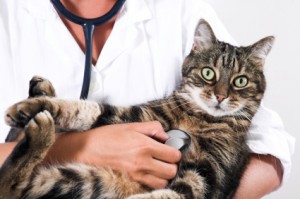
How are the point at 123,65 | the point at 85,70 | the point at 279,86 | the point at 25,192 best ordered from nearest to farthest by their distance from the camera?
the point at 25,192 → the point at 85,70 → the point at 123,65 → the point at 279,86

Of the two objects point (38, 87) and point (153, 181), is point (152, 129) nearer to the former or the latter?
point (153, 181)

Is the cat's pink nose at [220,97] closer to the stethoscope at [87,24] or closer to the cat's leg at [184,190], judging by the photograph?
the cat's leg at [184,190]

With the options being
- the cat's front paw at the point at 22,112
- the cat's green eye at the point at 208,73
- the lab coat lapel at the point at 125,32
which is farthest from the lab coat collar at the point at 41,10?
the cat's green eye at the point at 208,73

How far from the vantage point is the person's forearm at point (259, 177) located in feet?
3.29

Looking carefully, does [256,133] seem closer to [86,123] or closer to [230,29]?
[86,123]

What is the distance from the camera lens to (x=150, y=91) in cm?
→ 109

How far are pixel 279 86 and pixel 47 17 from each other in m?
0.74

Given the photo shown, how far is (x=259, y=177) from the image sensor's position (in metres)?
1.01

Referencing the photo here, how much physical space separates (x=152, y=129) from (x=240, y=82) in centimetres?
25

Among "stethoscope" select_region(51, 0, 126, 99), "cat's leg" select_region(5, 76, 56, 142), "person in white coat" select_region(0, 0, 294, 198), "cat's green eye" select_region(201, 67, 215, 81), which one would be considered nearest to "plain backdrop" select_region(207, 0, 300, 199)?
"person in white coat" select_region(0, 0, 294, 198)

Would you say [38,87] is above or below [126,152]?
above

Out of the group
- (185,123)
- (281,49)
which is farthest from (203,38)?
(281,49)

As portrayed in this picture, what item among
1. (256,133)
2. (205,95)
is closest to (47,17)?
(205,95)

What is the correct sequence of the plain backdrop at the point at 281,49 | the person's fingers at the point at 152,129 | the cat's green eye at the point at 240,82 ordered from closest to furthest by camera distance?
1. the person's fingers at the point at 152,129
2. the cat's green eye at the point at 240,82
3. the plain backdrop at the point at 281,49
